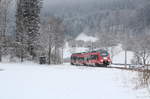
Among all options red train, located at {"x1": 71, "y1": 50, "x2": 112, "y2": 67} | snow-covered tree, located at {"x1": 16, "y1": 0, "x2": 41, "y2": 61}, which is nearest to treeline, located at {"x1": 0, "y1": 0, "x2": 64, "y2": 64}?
snow-covered tree, located at {"x1": 16, "y1": 0, "x2": 41, "y2": 61}

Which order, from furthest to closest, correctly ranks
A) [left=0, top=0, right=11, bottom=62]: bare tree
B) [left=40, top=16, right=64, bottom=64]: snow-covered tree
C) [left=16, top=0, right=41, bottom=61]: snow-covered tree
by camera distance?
[left=40, top=16, right=64, bottom=64]: snow-covered tree → [left=16, top=0, right=41, bottom=61]: snow-covered tree → [left=0, top=0, right=11, bottom=62]: bare tree

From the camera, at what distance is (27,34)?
32500 millimetres

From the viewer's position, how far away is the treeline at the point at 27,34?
30.9 meters

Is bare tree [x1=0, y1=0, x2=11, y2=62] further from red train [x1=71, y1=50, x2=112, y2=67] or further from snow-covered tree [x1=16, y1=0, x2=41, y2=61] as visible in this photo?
red train [x1=71, y1=50, x2=112, y2=67]

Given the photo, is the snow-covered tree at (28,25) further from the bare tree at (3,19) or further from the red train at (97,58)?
the red train at (97,58)

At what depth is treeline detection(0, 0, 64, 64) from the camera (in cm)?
3091

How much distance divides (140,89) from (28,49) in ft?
93.2

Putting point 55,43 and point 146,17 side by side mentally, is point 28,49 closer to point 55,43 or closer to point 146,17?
point 55,43

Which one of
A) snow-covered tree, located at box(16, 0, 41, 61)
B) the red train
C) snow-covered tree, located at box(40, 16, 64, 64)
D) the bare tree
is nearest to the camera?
the red train

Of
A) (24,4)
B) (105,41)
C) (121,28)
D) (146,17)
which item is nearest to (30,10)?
(24,4)

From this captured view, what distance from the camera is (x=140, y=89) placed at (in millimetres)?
7094

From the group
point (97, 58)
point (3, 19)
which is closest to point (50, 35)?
point (3, 19)

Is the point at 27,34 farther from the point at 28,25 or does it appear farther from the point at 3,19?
the point at 3,19

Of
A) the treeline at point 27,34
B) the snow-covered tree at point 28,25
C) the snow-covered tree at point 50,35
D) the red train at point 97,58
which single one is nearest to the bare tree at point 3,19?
the treeline at point 27,34
